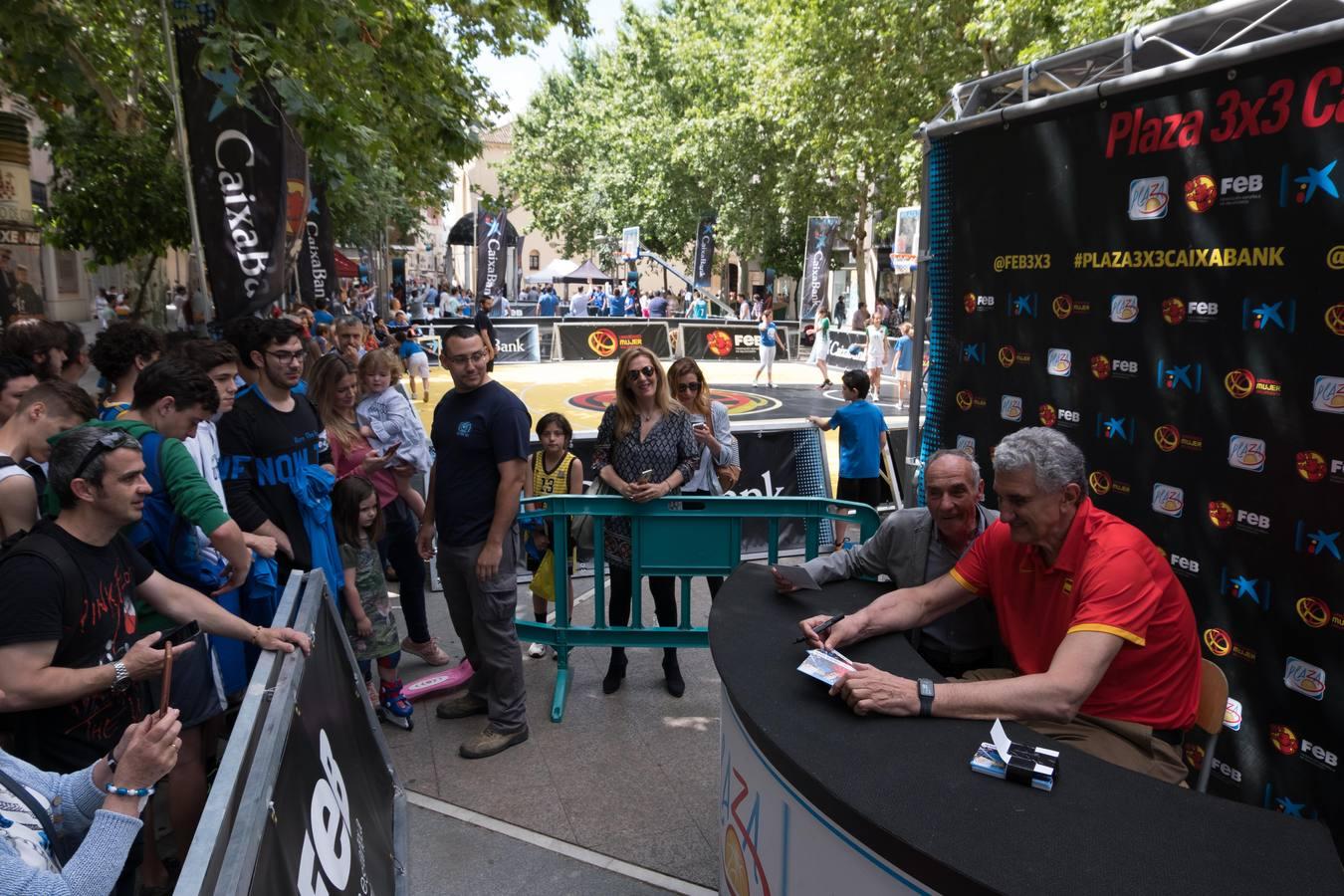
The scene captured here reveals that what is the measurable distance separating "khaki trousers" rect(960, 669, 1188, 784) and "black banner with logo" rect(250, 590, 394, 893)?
2.10 m

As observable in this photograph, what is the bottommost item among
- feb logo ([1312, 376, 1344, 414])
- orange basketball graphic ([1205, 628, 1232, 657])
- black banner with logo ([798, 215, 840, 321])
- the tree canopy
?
orange basketball graphic ([1205, 628, 1232, 657])

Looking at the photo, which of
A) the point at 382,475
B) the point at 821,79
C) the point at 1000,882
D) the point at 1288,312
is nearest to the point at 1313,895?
the point at 1000,882

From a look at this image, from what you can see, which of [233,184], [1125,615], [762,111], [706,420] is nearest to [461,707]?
[706,420]

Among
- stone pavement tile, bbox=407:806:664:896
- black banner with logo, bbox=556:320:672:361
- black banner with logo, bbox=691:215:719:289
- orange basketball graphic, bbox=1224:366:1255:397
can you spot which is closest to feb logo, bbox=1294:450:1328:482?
orange basketball graphic, bbox=1224:366:1255:397

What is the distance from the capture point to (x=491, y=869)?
3.87m

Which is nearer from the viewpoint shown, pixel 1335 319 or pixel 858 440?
pixel 1335 319

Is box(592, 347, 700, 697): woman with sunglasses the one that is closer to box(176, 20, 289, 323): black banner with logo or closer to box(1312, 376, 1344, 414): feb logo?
box(1312, 376, 1344, 414): feb logo

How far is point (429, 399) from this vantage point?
19250mm

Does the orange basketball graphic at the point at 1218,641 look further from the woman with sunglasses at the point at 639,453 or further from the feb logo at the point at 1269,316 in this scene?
the woman with sunglasses at the point at 639,453

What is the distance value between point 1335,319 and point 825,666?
8.38 ft

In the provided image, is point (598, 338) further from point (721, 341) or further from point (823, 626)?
point (823, 626)

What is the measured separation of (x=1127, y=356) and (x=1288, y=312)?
938mm

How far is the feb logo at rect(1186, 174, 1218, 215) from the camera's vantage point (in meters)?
4.13

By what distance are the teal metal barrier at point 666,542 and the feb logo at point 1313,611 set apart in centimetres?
212
